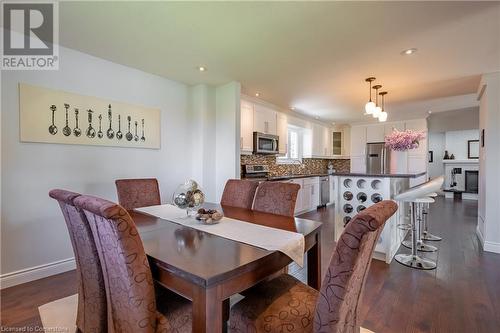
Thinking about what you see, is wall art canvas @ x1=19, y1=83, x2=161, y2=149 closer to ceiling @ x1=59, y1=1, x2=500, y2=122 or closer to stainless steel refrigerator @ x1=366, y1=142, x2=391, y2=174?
ceiling @ x1=59, y1=1, x2=500, y2=122

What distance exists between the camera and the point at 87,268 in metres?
1.36

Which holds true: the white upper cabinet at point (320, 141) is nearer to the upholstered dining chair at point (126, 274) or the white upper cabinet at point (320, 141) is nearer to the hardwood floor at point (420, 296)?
the hardwood floor at point (420, 296)

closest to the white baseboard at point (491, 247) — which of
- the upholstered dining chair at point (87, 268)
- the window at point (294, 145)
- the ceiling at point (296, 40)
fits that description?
the ceiling at point (296, 40)

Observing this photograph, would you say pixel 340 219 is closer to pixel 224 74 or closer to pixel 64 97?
pixel 224 74

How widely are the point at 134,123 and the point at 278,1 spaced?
88.3 inches

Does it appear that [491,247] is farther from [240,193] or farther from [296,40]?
[296,40]

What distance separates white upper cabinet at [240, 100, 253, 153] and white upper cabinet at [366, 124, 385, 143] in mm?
4097

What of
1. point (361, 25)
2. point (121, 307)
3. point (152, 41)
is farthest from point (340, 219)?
point (152, 41)

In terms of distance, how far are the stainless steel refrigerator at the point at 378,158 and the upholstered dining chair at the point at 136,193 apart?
231 inches

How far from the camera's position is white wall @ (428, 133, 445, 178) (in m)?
8.41

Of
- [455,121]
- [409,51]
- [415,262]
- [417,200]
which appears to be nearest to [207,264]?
[417,200]

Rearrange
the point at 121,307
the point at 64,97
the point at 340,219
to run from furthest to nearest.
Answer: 1. the point at 340,219
2. the point at 64,97
3. the point at 121,307

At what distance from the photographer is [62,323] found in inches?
69.1

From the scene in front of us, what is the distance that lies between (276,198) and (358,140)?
5.72 m
